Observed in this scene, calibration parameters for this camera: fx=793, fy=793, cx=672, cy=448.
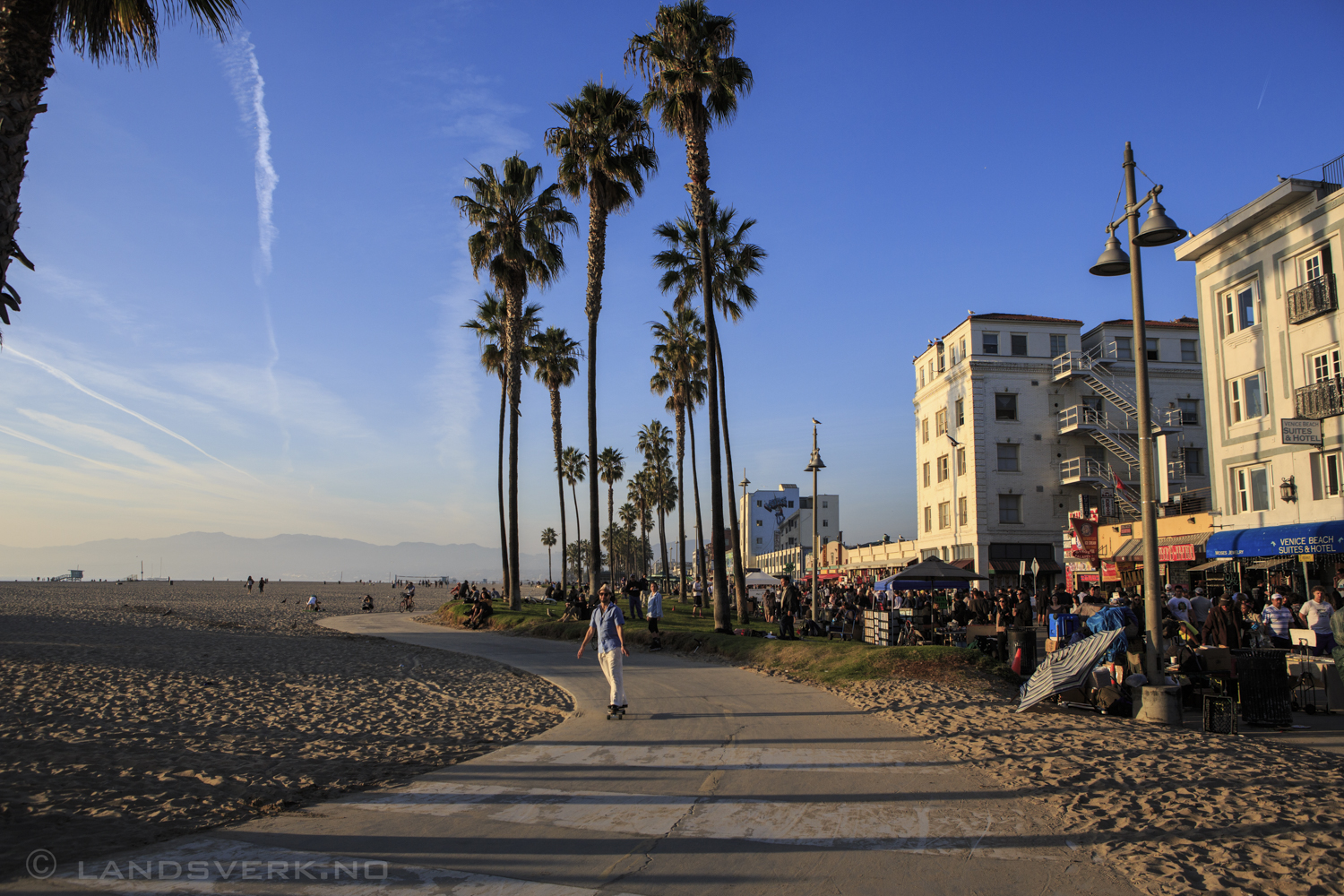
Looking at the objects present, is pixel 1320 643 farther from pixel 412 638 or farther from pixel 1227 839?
pixel 412 638

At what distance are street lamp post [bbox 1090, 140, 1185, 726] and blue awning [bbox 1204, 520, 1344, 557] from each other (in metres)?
14.3

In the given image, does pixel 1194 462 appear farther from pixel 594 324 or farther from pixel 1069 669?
pixel 1069 669

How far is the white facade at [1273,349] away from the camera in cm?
2225

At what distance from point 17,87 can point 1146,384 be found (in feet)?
43.5

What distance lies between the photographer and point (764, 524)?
126 metres

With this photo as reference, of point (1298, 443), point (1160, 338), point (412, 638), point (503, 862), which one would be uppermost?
point (1160, 338)

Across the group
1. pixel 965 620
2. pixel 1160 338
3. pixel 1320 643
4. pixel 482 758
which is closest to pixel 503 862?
pixel 482 758

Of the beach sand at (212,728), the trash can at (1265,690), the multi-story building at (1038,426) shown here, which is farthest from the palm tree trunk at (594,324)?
the multi-story building at (1038,426)

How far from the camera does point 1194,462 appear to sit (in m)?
41.8

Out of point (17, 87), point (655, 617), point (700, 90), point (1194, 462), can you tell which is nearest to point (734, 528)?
point (655, 617)

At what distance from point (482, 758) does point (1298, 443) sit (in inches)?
962

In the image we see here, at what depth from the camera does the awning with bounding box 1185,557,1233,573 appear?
2607 cm

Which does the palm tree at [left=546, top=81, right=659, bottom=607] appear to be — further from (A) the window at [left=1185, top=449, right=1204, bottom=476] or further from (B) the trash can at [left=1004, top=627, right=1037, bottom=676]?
(A) the window at [left=1185, top=449, right=1204, bottom=476]

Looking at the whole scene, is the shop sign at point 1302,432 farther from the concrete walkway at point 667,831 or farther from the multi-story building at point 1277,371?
the concrete walkway at point 667,831
